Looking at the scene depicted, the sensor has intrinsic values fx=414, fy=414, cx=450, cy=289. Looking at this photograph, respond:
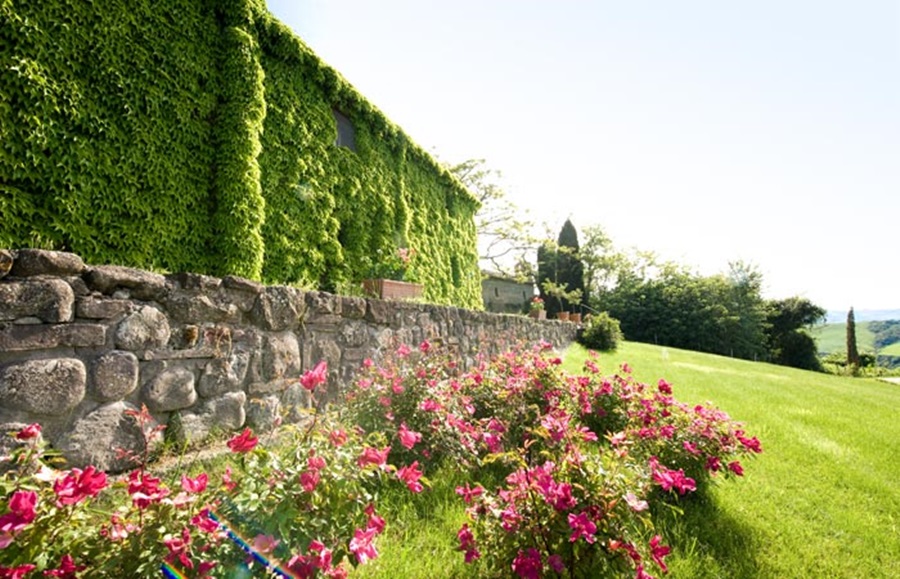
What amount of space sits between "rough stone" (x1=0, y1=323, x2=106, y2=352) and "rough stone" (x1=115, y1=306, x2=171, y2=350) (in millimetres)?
97

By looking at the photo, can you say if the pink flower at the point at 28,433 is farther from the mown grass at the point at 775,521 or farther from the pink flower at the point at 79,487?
the mown grass at the point at 775,521

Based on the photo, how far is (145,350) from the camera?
8.05 ft

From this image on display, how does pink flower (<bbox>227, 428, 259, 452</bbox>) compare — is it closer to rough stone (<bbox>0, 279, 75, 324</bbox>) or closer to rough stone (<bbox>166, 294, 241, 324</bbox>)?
rough stone (<bbox>0, 279, 75, 324</bbox>)

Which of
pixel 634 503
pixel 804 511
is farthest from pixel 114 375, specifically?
pixel 804 511

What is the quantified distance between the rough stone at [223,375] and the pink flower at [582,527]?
2424mm

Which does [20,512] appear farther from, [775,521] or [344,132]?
[344,132]

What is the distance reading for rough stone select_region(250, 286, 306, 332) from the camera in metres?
3.11

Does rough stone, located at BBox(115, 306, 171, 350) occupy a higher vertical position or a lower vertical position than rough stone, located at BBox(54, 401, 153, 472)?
higher

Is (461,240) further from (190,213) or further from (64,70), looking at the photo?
(64,70)

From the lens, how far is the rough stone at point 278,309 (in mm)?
3110

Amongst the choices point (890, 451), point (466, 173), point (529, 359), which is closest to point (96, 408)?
point (529, 359)

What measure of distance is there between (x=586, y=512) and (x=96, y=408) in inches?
99.1

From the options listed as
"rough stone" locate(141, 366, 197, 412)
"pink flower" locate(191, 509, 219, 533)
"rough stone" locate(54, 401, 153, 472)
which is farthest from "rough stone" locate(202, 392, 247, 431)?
"pink flower" locate(191, 509, 219, 533)

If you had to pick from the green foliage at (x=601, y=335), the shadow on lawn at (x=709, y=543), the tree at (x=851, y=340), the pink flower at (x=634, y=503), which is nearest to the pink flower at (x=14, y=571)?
the pink flower at (x=634, y=503)
